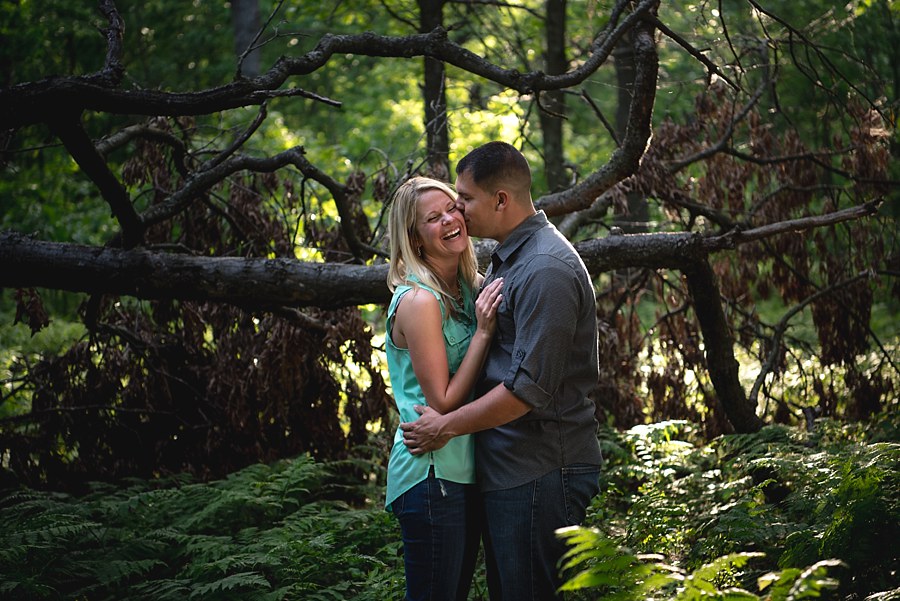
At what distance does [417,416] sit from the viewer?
3014mm

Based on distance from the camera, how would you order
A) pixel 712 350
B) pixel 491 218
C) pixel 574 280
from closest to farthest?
1. pixel 574 280
2. pixel 491 218
3. pixel 712 350

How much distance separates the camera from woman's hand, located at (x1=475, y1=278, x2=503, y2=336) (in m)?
2.95

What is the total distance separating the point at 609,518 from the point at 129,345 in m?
3.50

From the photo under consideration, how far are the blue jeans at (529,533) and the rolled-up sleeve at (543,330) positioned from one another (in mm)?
327

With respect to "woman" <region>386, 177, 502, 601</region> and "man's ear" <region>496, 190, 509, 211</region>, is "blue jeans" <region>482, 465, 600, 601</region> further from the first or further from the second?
"man's ear" <region>496, 190, 509, 211</region>

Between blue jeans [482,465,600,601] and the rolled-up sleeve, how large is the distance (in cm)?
33

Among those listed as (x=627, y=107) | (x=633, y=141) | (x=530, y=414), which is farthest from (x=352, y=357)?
(x=627, y=107)

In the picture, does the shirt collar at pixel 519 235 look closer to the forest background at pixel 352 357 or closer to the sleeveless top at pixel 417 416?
the sleeveless top at pixel 417 416

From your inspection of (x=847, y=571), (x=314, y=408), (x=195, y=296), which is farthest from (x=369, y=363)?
(x=847, y=571)

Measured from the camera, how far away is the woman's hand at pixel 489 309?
2947 millimetres

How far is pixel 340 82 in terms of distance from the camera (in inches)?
755

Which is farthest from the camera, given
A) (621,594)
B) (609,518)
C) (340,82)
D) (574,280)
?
(340,82)

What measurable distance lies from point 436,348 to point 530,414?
1.31ft

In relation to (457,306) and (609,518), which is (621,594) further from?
→ (609,518)
